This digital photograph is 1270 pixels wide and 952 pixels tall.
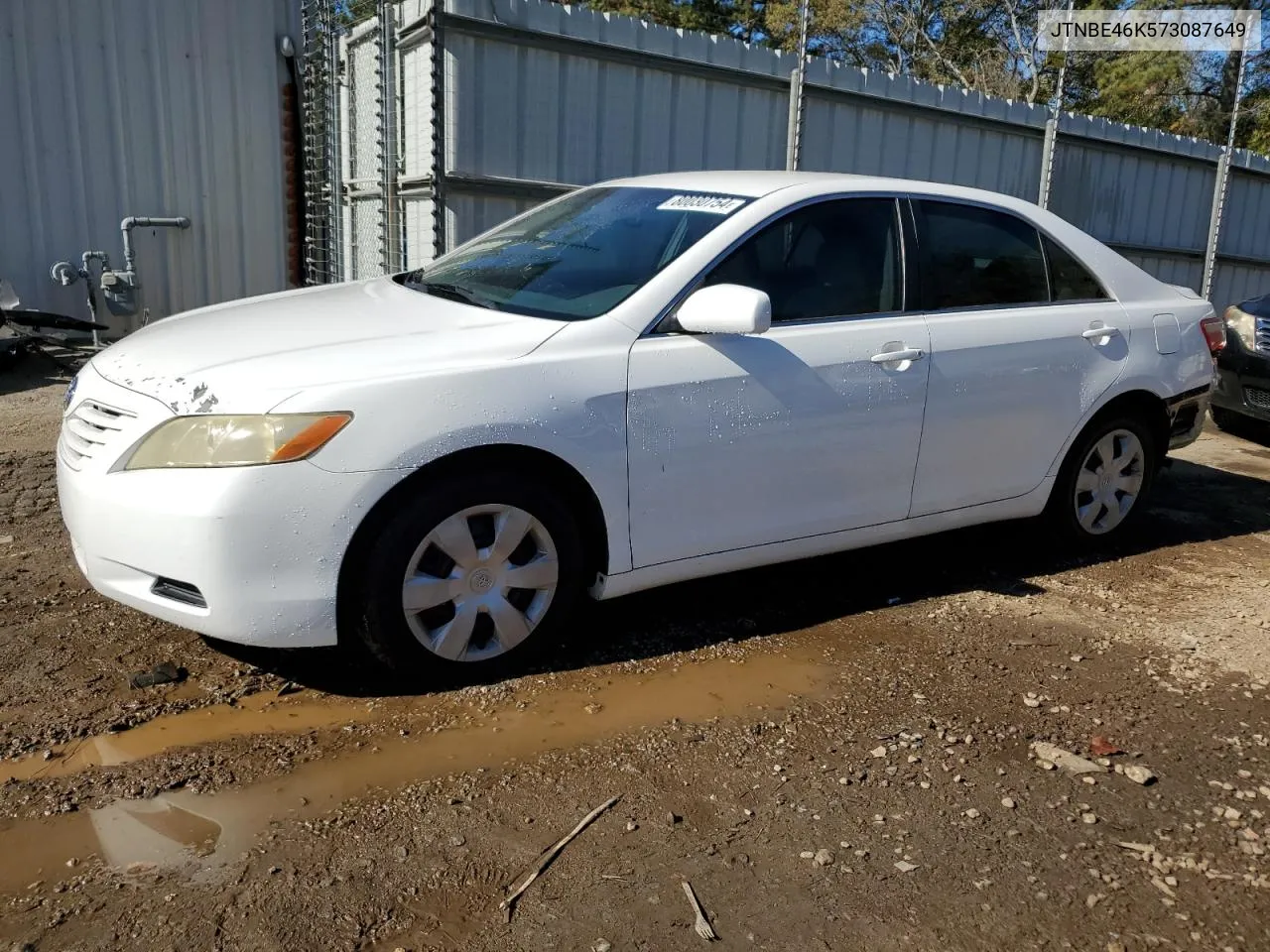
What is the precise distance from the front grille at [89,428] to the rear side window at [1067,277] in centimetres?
371

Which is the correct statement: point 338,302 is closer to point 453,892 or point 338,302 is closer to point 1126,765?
point 453,892

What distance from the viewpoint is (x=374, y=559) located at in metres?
3.07

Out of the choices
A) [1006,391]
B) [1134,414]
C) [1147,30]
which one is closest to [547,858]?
[1006,391]

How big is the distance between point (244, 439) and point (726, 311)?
150cm

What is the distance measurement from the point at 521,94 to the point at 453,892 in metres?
6.33

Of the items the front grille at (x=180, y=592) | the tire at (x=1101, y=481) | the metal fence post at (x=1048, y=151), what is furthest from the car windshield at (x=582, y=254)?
the metal fence post at (x=1048, y=151)

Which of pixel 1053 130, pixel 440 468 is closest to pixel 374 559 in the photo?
pixel 440 468

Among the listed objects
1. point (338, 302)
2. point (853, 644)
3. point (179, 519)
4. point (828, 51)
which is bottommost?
point (853, 644)

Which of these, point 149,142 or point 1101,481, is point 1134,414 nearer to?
point 1101,481

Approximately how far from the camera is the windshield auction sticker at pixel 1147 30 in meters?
24.0

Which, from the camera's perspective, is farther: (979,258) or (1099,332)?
(1099,332)

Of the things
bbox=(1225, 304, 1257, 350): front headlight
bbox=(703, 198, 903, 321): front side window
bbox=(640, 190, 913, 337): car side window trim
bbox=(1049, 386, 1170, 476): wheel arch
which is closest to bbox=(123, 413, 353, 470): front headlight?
bbox=(640, 190, 913, 337): car side window trim

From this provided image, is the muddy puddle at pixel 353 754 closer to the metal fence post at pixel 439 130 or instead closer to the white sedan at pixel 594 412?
the white sedan at pixel 594 412

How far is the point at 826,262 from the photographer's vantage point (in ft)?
13.1
